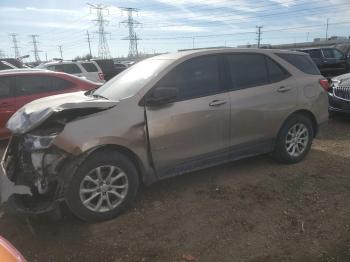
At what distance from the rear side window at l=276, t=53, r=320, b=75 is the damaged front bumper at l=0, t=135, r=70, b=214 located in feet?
11.4

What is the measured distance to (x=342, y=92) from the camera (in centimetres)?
817

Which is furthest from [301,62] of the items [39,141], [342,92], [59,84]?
[59,84]

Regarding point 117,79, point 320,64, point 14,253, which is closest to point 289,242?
point 14,253

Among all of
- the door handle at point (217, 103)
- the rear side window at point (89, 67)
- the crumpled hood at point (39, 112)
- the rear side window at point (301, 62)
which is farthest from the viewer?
the rear side window at point (89, 67)

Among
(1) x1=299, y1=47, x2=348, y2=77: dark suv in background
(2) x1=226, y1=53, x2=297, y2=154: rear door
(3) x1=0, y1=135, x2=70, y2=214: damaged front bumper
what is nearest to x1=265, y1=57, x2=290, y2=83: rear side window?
(2) x1=226, y1=53, x2=297, y2=154: rear door

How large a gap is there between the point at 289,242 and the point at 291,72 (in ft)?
8.95

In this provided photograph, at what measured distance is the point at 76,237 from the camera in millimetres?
3658

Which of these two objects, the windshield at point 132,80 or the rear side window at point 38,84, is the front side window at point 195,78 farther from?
the rear side window at point 38,84

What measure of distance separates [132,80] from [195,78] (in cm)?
77

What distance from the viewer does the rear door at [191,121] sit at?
4141 mm

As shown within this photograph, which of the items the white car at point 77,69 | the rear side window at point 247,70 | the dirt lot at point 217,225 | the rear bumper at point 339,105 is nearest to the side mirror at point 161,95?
the rear side window at point 247,70

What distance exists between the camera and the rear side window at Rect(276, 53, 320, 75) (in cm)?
543

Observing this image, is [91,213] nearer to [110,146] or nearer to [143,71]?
[110,146]

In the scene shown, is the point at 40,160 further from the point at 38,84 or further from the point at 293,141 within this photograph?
the point at 38,84
